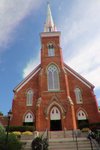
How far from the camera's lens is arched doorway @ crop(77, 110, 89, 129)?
2674 centimetres

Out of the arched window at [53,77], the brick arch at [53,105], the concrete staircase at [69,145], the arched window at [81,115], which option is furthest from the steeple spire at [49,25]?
the concrete staircase at [69,145]

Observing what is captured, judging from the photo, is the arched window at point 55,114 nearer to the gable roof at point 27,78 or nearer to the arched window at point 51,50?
the gable roof at point 27,78

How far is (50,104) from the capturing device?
27.0 m

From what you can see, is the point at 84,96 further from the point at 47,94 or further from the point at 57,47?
the point at 57,47

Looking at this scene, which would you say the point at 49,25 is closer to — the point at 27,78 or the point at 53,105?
the point at 27,78

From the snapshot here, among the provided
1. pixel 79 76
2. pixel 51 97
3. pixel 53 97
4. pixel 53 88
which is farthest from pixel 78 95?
pixel 51 97

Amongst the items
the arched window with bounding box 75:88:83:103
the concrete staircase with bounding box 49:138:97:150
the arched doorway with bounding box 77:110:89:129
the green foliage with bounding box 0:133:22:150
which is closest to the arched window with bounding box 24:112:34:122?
the arched doorway with bounding box 77:110:89:129

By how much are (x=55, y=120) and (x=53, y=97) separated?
350cm

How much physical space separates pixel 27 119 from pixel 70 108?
714cm

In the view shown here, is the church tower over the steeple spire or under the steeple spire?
under

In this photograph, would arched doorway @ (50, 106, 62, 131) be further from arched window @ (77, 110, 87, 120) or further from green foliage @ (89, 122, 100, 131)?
green foliage @ (89, 122, 100, 131)

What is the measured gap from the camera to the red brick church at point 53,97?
2636 centimetres

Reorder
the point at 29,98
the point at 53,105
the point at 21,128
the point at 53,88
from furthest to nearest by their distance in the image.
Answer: the point at 29,98
the point at 53,88
the point at 53,105
the point at 21,128

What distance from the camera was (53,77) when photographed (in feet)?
98.6
